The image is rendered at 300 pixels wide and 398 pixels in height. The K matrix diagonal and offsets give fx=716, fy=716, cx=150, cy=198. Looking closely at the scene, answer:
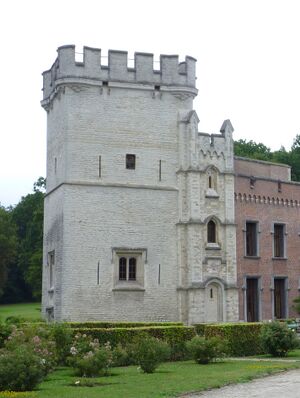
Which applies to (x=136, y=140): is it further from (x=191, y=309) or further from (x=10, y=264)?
(x=10, y=264)

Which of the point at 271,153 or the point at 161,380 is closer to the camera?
the point at 161,380

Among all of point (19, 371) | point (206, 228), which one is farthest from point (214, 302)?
point (19, 371)

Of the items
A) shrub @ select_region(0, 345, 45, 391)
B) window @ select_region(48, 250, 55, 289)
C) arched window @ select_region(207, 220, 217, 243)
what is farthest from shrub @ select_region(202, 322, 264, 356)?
shrub @ select_region(0, 345, 45, 391)

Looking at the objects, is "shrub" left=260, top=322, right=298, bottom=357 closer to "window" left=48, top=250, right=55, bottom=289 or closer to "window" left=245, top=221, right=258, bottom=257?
"window" left=245, top=221, right=258, bottom=257

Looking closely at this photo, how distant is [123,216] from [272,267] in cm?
867

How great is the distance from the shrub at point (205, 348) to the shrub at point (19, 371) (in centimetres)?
711

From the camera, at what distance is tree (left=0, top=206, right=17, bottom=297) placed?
67.9m

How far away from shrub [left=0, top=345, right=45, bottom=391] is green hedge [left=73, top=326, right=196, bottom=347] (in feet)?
23.7

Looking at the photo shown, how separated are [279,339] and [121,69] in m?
14.9

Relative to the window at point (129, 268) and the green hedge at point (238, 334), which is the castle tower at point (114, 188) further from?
the green hedge at point (238, 334)

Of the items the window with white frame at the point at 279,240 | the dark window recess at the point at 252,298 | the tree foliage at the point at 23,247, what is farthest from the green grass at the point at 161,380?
the tree foliage at the point at 23,247

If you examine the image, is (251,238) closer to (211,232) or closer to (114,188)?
(211,232)

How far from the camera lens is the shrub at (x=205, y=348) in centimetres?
2247

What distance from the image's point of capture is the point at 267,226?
36062 millimetres
